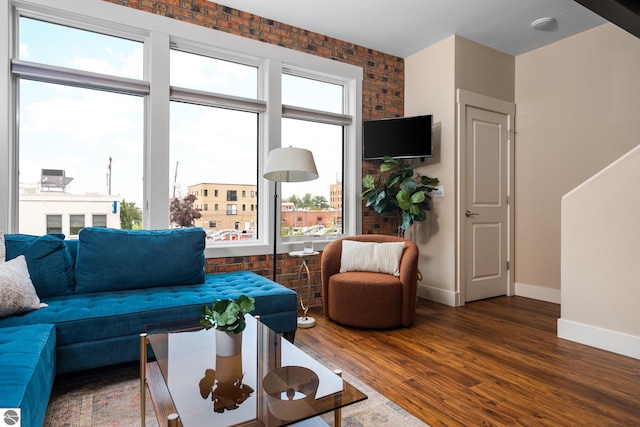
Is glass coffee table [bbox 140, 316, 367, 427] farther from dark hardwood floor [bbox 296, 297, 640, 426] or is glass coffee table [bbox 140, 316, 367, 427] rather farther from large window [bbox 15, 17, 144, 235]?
large window [bbox 15, 17, 144, 235]

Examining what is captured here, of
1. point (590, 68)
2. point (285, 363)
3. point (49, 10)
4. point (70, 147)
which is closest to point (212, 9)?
point (49, 10)

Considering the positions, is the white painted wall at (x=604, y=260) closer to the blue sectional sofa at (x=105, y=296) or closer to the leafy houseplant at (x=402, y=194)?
the leafy houseplant at (x=402, y=194)

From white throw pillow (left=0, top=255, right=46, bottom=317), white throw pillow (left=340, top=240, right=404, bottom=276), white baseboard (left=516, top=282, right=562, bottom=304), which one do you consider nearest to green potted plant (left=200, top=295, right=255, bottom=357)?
white throw pillow (left=0, top=255, right=46, bottom=317)

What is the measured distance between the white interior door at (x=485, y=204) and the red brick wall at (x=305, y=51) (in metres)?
0.92

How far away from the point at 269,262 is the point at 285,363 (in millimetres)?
2327

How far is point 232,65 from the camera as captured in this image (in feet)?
12.5

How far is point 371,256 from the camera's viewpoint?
3635mm

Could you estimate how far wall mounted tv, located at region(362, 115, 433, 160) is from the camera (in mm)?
4191

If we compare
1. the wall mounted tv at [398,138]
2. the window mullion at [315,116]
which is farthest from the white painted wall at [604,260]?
the window mullion at [315,116]

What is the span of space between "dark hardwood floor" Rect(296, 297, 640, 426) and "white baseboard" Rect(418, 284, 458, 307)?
0.44 m

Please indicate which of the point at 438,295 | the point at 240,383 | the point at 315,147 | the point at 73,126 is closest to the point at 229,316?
the point at 240,383

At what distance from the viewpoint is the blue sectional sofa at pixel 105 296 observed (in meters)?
1.82

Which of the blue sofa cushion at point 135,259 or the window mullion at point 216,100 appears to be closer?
the blue sofa cushion at point 135,259

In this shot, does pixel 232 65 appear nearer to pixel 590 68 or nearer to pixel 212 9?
pixel 212 9
